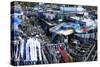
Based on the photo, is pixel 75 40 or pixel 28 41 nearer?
pixel 28 41

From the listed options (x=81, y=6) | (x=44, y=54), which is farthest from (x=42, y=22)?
(x=81, y=6)

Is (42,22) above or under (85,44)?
above

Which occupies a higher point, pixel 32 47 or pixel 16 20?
pixel 16 20

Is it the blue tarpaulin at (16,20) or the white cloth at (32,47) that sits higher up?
the blue tarpaulin at (16,20)

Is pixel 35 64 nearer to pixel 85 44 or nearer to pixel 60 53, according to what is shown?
pixel 60 53

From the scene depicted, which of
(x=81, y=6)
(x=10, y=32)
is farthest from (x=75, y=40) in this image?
(x=10, y=32)

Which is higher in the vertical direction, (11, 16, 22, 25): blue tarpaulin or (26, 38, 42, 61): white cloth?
(11, 16, 22, 25): blue tarpaulin
